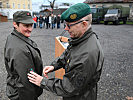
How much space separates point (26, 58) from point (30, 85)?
1.08ft

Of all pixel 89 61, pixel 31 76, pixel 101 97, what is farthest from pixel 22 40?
pixel 101 97

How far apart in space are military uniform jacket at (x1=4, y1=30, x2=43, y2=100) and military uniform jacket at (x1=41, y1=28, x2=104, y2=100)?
33 centimetres

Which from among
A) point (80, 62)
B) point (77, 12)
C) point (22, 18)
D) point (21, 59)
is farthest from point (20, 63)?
point (77, 12)

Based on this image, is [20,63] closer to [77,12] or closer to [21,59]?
[21,59]

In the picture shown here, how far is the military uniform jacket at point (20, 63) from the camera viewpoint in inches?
59.0

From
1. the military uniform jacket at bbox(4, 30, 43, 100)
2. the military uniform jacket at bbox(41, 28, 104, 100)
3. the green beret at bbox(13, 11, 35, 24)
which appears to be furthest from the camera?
Result: the green beret at bbox(13, 11, 35, 24)

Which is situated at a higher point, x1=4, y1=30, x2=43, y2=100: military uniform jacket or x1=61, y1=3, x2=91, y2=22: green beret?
x1=61, y1=3, x2=91, y2=22: green beret

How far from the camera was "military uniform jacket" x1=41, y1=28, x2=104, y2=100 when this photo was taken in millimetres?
1178

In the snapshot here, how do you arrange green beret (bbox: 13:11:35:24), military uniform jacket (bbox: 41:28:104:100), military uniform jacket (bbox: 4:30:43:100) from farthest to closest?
green beret (bbox: 13:11:35:24) → military uniform jacket (bbox: 4:30:43:100) → military uniform jacket (bbox: 41:28:104:100)

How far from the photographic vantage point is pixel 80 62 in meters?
1.17

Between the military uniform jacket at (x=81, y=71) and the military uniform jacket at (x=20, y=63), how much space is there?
33 cm

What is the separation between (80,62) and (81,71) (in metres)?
0.08

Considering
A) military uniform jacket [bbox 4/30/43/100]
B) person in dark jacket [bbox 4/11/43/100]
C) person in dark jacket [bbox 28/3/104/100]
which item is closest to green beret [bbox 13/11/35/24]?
person in dark jacket [bbox 4/11/43/100]

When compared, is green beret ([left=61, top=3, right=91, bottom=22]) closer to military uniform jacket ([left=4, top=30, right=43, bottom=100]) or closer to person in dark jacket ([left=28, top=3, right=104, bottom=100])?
person in dark jacket ([left=28, top=3, right=104, bottom=100])
